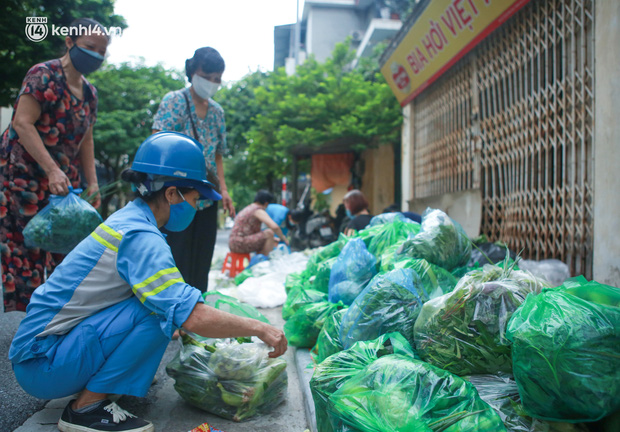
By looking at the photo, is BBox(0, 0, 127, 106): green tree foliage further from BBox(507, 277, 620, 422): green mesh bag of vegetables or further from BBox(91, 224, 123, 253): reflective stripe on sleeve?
BBox(507, 277, 620, 422): green mesh bag of vegetables

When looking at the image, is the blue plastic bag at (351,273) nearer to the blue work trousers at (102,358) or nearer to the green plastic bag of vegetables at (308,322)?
the green plastic bag of vegetables at (308,322)

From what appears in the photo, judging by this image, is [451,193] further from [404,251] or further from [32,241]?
[32,241]

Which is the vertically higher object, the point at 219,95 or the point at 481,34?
the point at 219,95

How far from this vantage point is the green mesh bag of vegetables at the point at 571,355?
3.61 ft

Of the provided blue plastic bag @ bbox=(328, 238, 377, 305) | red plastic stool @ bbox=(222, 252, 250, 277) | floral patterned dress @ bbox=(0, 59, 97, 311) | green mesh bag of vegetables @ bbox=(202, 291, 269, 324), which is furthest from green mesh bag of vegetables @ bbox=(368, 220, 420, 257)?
red plastic stool @ bbox=(222, 252, 250, 277)

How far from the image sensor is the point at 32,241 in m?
2.36

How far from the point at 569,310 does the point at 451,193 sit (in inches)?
191

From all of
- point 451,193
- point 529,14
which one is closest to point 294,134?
point 451,193

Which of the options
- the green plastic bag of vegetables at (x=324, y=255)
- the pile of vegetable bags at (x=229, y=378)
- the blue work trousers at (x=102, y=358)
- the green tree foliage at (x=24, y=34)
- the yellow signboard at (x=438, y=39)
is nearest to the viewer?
the blue work trousers at (x=102, y=358)

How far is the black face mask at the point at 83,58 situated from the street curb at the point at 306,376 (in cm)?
223

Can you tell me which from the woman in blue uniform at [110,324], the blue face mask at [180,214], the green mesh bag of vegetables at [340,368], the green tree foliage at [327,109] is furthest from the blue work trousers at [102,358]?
the green tree foliage at [327,109]

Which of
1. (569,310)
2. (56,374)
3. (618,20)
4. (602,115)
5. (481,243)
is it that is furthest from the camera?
(481,243)

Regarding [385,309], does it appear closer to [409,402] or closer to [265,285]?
[409,402]

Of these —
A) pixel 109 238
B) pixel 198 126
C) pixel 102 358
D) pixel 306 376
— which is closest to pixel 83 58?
pixel 198 126
